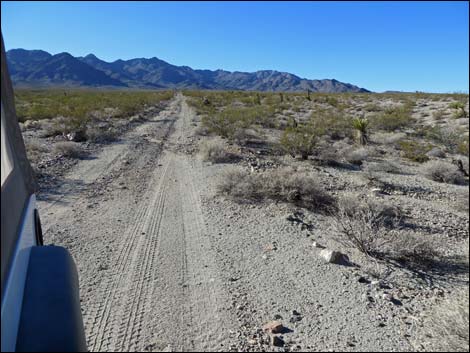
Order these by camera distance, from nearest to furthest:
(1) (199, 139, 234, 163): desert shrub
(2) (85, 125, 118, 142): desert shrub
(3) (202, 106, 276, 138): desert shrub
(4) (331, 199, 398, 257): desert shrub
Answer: (4) (331, 199, 398, 257): desert shrub → (1) (199, 139, 234, 163): desert shrub → (2) (85, 125, 118, 142): desert shrub → (3) (202, 106, 276, 138): desert shrub

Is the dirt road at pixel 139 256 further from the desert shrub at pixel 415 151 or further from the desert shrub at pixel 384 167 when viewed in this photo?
the desert shrub at pixel 415 151

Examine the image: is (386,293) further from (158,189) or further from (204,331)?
(158,189)

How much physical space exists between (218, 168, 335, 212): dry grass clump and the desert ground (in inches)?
1.3

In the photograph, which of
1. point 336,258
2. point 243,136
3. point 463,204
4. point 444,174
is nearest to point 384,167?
point 444,174

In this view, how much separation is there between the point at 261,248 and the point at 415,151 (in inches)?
357

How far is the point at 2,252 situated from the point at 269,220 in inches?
198

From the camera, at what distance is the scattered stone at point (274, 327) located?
359 centimetres

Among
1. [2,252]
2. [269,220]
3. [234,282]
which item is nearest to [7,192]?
[2,252]

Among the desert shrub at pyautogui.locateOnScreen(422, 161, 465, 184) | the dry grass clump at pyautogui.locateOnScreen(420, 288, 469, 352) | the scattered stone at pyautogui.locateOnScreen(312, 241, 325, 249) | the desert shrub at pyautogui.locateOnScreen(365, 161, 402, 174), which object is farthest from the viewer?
the desert shrub at pyautogui.locateOnScreen(365, 161, 402, 174)

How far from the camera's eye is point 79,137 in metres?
14.3

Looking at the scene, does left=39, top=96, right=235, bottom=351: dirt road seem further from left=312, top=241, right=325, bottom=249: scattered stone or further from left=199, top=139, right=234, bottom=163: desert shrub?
left=312, top=241, right=325, bottom=249: scattered stone

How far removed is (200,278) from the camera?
4.58 m

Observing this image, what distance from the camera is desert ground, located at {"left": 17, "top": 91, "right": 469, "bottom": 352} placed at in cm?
358

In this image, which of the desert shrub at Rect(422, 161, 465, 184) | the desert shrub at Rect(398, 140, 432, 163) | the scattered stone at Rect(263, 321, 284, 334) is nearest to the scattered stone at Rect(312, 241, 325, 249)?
the scattered stone at Rect(263, 321, 284, 334)
